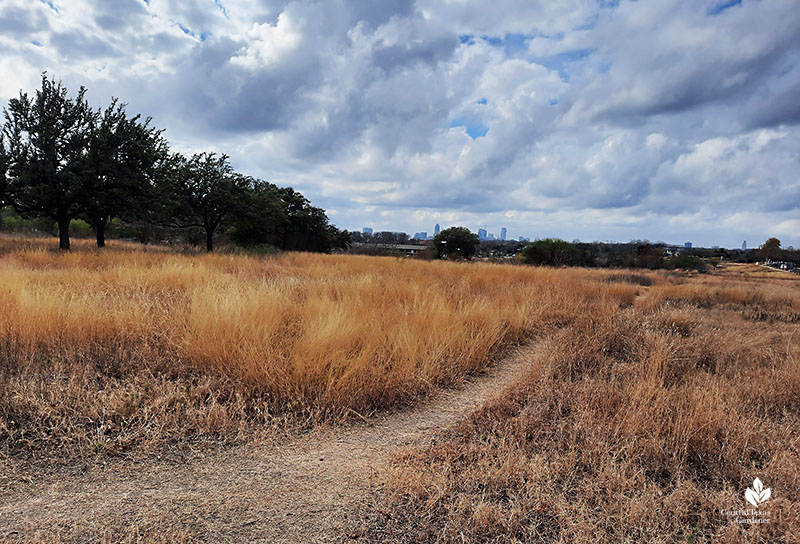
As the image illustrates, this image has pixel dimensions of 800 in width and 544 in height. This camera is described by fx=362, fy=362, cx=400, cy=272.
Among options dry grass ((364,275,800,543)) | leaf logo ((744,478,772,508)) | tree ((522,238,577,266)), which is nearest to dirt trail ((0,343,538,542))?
dry grass ((364,275,800,543))

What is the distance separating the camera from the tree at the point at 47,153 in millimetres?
16047

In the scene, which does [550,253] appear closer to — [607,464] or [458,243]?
[458,243]

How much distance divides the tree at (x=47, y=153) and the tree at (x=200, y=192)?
3791 millimetres

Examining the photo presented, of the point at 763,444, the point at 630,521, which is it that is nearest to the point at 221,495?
the point at 630,521

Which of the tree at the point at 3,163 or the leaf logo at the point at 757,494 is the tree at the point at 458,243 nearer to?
the tree at the point at 3,163

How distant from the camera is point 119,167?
17.7 meters

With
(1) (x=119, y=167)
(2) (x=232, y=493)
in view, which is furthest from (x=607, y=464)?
(1) (x=119, y=167)

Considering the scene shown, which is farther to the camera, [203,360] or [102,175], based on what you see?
[102,175]

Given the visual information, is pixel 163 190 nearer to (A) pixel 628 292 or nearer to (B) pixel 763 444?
(A) pixel 628 292

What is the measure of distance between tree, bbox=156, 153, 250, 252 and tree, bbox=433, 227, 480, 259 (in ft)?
96.1

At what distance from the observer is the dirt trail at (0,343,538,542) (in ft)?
6.76

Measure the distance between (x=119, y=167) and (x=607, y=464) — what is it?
2238cm

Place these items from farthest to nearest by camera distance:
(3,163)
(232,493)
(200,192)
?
(200,192) < (3,163) < (232,493)

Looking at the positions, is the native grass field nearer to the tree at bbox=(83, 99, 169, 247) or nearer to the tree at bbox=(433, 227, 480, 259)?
the tree at bbox=(83, 99, 169, 247)
